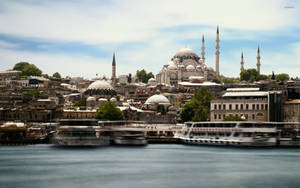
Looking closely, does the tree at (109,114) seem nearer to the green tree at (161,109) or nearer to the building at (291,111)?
the green tree at (161,109)

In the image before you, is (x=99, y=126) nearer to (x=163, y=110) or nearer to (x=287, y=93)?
(x=287, y=93)

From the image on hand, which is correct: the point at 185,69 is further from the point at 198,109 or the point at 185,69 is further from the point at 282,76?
the point at 198,109

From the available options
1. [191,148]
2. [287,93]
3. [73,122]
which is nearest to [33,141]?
[73,122]

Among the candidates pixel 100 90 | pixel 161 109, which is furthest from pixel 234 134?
pixel 100 90

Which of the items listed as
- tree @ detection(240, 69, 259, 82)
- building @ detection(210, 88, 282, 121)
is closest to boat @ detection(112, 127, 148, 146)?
building @ detection(210, 88, 282, 121)

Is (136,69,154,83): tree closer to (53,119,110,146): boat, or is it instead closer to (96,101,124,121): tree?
(96,101,124,121): tree

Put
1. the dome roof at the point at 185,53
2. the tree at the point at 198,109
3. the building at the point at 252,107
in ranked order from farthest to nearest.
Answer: the dome roof at the point at 185,53, the tree at the point at 198,109, the building at the point at 252,107

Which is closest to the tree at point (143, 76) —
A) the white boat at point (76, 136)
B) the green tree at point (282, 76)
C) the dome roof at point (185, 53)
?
the dome roof at point (185, 53)
